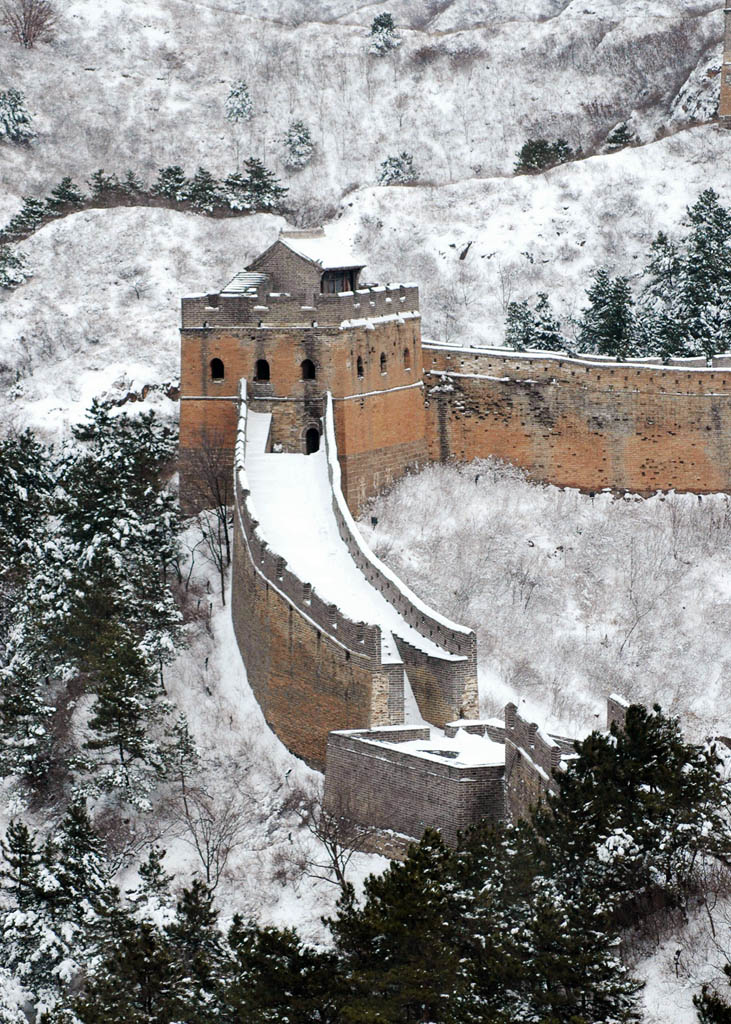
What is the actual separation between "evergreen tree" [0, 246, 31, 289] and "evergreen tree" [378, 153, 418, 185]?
631 inches

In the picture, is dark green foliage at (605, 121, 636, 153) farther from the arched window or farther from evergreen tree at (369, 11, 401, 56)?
the arched window

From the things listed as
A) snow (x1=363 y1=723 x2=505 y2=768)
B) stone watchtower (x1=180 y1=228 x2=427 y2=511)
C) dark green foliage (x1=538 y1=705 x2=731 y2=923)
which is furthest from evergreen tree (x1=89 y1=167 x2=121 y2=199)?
dark green foliage (x1=538 y1=705 x2=731 y2=923)

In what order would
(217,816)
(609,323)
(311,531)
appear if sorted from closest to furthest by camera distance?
(217,816) → (311,531) → (609,323)

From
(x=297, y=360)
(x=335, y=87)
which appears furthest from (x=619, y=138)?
(x=297, y=360)

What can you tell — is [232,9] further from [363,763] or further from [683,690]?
[363,763]

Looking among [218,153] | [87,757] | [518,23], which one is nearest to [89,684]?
[87,757]

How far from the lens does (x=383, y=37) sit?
102m

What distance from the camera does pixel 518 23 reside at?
104 metres

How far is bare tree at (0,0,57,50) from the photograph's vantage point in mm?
102938

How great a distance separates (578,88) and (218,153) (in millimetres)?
16612

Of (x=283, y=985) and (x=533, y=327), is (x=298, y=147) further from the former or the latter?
(x=283, y=985)

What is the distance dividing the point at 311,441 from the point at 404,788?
57.6 ft

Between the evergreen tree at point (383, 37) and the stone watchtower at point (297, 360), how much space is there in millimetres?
39703

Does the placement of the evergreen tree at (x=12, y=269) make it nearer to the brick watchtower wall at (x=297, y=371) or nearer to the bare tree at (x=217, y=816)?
the brick watchtower wall at (x=297, y=371)
